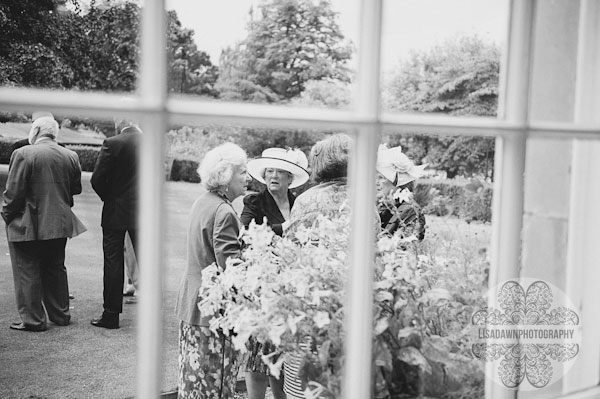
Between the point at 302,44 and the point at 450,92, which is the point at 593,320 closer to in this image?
the point at 450,92

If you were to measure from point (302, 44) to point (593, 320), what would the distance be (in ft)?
2.97

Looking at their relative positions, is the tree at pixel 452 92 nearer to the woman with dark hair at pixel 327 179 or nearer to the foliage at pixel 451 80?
the foliage at pixel 451 80

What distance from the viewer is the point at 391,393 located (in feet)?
3.39

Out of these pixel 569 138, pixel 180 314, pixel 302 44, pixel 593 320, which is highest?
pixel 302 44

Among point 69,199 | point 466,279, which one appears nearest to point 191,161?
point 466,279

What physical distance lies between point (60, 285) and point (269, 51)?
175cm

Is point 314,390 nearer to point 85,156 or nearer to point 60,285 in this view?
point 85,156

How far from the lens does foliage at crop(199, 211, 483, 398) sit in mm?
1052

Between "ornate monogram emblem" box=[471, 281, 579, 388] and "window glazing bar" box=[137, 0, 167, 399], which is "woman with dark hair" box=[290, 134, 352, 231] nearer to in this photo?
"ornate monogram emblem" box=[471, 281, 579, 388]

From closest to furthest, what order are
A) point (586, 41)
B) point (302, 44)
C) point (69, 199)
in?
point (586, 41), point (302, 44), point (69, 199)

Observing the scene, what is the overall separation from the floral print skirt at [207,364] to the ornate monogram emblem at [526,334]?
1.04m

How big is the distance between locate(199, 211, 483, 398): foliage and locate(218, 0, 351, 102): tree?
383 millimetres

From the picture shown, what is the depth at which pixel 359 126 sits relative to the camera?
0.89 meters

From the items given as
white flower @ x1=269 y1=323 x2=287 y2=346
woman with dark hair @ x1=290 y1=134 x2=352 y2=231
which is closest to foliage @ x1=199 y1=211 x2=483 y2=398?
white flower @ x1=269 y1=323 x2=287 y2=346
